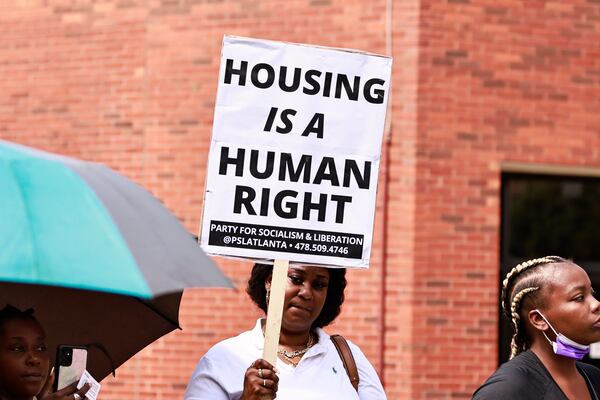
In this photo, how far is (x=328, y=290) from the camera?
5113 millimetres

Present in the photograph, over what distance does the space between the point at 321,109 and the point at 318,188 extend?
31 centimetres

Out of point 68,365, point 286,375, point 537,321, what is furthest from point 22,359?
point 537,321

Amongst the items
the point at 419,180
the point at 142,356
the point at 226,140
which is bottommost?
the point at 142,356

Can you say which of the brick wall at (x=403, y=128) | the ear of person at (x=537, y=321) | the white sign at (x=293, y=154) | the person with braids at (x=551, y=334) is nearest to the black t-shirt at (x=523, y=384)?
the person with braids at (x=551, y=334)

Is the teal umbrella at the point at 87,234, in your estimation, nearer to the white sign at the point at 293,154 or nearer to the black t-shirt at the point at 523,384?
the white sign at the point at 293,154

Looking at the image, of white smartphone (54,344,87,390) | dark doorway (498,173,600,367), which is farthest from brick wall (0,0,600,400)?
white smartphone (54,344,87,390)

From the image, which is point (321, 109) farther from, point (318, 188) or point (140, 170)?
point (140, 170)

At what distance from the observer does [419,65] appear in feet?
35.1

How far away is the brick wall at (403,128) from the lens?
10.6 metres

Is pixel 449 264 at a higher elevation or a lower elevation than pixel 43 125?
lower

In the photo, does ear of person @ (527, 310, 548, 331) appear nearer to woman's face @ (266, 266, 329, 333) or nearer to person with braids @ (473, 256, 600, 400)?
person with braids @ (473, 256, 600, 400)

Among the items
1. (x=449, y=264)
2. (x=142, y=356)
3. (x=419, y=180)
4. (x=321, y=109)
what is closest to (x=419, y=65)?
(x=419, y=180)

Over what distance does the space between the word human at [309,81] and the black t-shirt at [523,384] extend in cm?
114

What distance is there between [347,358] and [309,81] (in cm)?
110
